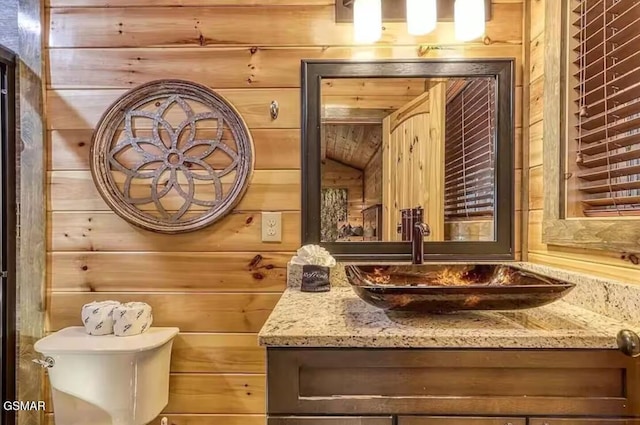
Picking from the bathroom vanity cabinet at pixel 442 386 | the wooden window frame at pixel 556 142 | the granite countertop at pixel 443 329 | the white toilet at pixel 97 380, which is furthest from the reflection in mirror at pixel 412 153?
the white toilet at pixel 97 380

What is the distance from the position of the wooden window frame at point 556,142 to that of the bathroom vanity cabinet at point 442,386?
41 centimetres

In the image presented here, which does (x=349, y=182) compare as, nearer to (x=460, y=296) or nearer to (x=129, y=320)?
(x=460, y=296)

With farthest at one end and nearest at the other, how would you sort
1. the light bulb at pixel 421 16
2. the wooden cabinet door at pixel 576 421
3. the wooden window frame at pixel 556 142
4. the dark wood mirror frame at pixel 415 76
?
the dark wood mirror frame at pixel 415 76
the light bulb at pixel 421 16
the wooden window frame at pixel 556 142
the wooden cabinet door at pixel 576 421

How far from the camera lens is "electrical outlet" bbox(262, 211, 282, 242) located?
160 cm

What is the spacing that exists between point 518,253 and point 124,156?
160cm

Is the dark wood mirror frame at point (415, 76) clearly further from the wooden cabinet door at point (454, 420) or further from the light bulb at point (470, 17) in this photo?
the wooden cabinet door at point (454, 420)

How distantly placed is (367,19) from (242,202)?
843 millimetres

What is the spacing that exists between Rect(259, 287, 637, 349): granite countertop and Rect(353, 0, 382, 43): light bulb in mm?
1019

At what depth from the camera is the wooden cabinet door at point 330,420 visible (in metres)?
0.91

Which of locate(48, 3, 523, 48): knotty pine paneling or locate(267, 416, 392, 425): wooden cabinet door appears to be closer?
locate(267, 416, 392, 425): wooden cabinet door

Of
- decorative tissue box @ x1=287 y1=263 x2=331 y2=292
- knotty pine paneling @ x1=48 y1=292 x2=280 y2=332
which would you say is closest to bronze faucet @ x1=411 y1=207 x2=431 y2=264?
decorative tissue box @ x1=287 y1=263 x2=331 y2=292

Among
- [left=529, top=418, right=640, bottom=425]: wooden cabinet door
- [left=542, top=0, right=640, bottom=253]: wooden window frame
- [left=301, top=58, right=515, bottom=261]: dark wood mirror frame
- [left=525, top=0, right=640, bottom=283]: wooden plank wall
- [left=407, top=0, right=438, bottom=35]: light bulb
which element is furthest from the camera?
[left=301, top=58, right=515, bottom=261]: dark wood mirror frame

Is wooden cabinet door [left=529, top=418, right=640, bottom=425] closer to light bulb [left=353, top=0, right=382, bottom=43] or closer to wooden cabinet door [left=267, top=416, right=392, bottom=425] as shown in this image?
wooden cabinet door [left=267, top=416, right=392, bottom=425]

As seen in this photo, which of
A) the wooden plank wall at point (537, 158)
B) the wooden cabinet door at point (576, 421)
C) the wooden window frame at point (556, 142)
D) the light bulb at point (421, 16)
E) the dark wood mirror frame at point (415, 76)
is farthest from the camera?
the dark wood mirror frame at point (415, 76)
